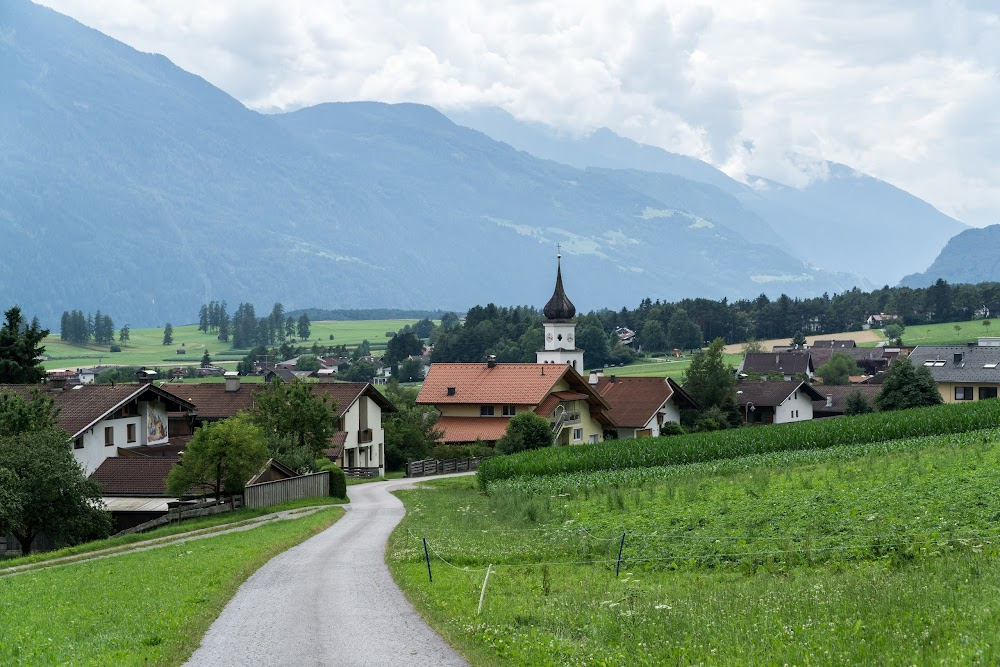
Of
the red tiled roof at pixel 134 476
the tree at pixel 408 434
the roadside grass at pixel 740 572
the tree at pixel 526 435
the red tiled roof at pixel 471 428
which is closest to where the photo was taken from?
the roadside grass at pixel 740 572

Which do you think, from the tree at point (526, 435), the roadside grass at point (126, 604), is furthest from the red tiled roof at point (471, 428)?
the roadside grass at point (126, 604)

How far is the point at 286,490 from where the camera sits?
51.0m

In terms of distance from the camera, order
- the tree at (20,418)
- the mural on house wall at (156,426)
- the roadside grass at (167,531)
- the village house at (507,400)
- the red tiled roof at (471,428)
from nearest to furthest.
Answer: the roadside grass at (167,531) < the tree at (20,418) < the mural on house wall at (156,426) < the red tiled roof at (471,428) < the village house at (507,400)

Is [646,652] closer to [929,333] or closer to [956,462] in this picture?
[956,462]

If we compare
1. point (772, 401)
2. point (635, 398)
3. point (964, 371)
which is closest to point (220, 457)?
point (635, 398)

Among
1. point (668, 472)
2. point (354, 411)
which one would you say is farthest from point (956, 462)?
point (354, 411)

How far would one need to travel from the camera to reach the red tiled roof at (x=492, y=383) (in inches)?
3253

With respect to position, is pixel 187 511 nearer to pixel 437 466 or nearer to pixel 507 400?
pixel 437 466

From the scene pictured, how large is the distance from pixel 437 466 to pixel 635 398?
2408 centimetres

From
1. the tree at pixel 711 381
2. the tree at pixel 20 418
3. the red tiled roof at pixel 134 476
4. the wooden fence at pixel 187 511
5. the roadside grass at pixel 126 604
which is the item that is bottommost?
the roadside grass at pixel 126 604

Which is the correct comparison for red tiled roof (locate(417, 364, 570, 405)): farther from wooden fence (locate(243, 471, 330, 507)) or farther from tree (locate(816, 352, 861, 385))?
tree (locate(816, 352, 861, 385))

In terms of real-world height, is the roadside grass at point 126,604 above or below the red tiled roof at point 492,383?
below

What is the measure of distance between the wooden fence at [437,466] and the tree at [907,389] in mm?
35074

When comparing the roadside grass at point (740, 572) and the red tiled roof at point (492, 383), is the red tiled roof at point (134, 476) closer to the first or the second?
the roadside grass at point (740, 572)
